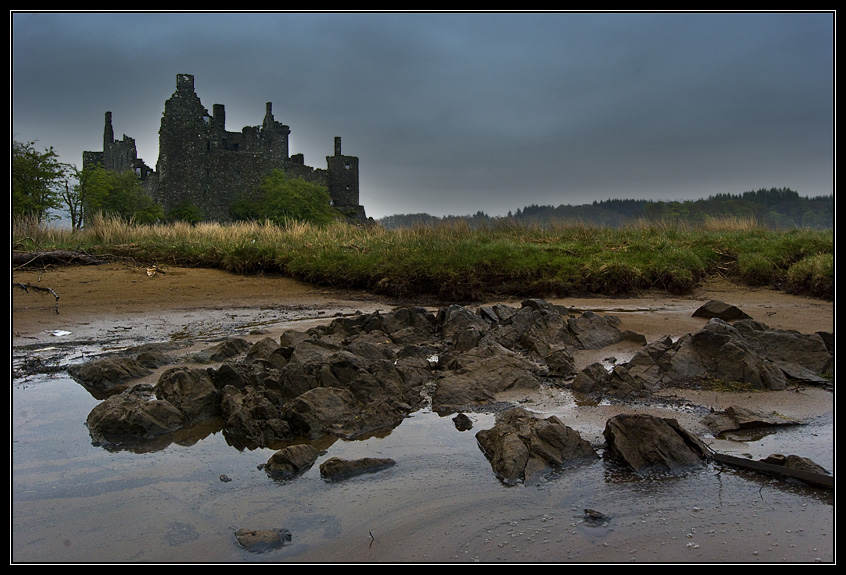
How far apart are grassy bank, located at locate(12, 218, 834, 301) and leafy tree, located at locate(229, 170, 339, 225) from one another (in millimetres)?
22572

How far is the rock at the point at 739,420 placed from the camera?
4.72m

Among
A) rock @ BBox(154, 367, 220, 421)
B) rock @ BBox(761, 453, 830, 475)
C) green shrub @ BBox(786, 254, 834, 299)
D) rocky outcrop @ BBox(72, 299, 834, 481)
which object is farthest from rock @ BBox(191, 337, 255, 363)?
green shrub @ BBox(786, 254, 834, 299)

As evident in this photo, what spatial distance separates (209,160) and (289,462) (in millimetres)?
49667

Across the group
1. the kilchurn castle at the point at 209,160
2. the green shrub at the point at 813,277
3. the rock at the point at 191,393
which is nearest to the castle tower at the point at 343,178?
the kilchurn castle at the point at 209,160

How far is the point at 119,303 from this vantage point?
11602 millimetres

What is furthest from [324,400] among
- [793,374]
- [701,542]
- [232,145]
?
[232,145]

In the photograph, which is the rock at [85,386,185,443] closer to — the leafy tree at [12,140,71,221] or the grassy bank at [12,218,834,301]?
the grassy bank at [12,218,834,301]

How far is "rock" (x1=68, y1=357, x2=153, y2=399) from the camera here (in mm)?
6036

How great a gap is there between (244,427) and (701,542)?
3173 millimetres

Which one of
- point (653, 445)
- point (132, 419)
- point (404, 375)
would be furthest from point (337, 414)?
point (653, 445)

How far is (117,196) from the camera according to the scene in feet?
139

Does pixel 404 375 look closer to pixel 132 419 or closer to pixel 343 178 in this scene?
pixel 132 419

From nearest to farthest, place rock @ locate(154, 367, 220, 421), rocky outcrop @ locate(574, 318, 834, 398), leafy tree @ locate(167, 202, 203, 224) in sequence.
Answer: rock @ locate(154, 367, 220, 421) → rocky outcrop @ locate(574, 318, 834, 398) → leafy tree @ locate(167, 202, 203, 224)

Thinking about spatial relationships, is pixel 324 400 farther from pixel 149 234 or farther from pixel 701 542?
pixel 149 234
